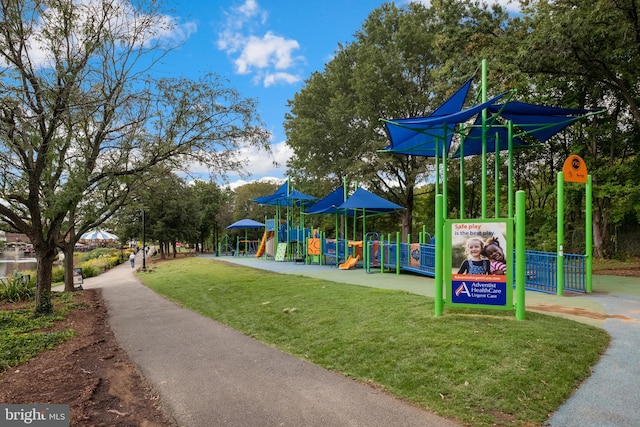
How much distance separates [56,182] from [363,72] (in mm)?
20531

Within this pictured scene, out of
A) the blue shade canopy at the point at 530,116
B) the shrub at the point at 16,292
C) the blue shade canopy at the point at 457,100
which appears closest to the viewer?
the blue shade canopy at the point at 530,116

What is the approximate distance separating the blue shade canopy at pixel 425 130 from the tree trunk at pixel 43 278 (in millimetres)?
9501

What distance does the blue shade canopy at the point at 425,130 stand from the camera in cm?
913

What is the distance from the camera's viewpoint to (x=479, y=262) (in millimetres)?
7121

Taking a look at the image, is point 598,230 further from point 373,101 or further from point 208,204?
point 208,204

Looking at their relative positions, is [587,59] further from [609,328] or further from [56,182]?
[56,182]

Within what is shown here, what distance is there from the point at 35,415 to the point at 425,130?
32.7ft

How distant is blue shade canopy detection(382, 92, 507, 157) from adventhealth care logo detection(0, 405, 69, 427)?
26.1 feet

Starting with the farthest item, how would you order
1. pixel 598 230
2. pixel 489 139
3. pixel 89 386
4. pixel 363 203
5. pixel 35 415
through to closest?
pixel 598 230, pixel 363 203, pixel 489 139, pixel 89 386, pixel 35 415

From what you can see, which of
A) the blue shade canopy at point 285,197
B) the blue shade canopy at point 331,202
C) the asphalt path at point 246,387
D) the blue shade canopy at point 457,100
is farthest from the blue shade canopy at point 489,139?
the blue shade canopy at point 285,197

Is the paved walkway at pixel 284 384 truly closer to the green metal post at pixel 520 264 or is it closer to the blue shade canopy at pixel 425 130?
the green metal post at pixel 520 264

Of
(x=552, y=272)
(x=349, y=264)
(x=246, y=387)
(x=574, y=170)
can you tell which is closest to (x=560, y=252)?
(x=552, y=272)

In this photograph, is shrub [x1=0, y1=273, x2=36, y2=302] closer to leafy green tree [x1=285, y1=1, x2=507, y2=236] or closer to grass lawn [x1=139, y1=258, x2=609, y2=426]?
grass lawn [x1=139, y1=258, x2=609, y2=426]

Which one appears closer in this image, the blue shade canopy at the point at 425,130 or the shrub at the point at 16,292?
the blue shade canopy at the point at 425,130
